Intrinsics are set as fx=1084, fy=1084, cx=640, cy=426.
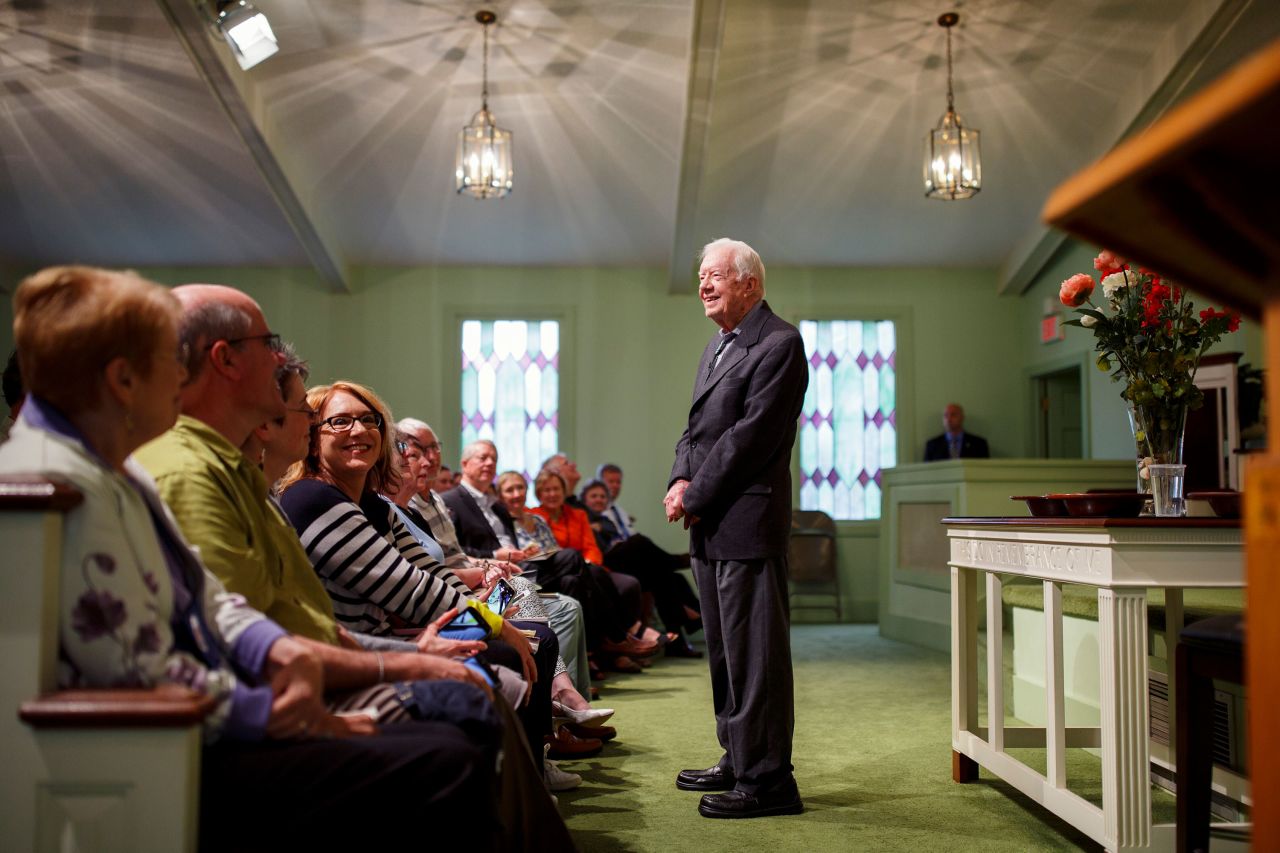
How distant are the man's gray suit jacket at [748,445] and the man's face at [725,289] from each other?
0.15 ft

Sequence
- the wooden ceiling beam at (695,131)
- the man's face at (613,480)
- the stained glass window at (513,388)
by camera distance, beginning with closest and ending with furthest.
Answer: the wooden ceiling beam at (695,131)
the man's face at (613,480)
the stained glass window at (513,388)

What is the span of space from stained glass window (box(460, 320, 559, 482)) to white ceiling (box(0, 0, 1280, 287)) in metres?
0.63

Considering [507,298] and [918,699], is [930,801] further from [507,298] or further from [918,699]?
[507,298]

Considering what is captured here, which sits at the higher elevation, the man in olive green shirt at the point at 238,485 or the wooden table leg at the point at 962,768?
the man in olive green shirt at the point at 238,485

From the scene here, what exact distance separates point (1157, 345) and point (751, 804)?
1.48 meters

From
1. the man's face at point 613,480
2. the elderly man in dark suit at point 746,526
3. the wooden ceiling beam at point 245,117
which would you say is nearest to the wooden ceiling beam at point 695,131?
the man's face at point 613,480

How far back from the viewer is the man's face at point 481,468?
15.8ft

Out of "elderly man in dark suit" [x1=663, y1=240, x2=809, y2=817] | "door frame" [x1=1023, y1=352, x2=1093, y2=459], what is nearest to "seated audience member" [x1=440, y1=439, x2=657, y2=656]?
"elderly man in dark suit" [x1=663, y1=240, x2=809, y2=817]

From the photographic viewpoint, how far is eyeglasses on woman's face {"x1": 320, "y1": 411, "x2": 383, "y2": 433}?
7.42 ft

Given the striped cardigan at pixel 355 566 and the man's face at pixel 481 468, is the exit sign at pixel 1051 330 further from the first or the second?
the striped cardigan at pixel 355 566

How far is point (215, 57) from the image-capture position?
5.28 meters

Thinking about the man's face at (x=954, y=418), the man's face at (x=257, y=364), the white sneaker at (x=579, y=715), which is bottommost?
the white sneaker at (x=579, y=715)

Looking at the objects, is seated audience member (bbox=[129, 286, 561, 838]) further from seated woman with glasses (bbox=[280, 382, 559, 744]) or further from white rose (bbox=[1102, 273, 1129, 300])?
white rose (bbox=[1102, 273, 1129, 300])

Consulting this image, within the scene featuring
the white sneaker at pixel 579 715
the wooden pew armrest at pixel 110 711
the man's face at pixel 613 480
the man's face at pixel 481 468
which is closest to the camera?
the wooden pew armrest at pixel 110 711
